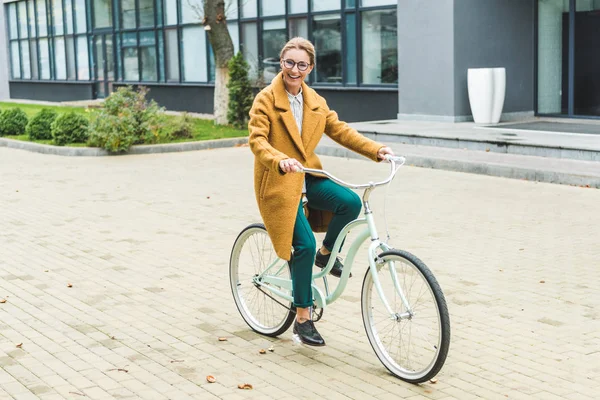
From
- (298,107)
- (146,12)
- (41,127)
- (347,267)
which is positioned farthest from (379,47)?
(347,267)

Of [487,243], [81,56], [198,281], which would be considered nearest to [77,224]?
[198,281]

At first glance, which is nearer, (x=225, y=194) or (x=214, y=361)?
(x=214, y=361)

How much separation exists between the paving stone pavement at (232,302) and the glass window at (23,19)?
1149 inches

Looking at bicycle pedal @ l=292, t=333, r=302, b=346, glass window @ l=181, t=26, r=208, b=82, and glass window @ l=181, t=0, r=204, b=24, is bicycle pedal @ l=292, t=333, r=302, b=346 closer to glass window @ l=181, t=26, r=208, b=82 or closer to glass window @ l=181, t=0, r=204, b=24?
glass window @ l=181, t=26, r=208, b=82

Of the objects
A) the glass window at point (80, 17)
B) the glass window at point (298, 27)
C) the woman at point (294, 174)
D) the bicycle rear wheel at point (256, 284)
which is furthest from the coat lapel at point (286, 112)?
the glass window at point (80, 17)

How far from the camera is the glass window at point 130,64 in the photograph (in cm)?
3084

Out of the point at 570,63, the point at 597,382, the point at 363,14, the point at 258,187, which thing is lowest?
Answer: the point at 597,382

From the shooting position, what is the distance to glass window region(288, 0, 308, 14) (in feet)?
74.9

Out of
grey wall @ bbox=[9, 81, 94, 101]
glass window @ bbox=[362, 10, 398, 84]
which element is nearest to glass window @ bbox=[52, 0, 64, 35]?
grey wall @ bbox=[9, 81, 94, 101]

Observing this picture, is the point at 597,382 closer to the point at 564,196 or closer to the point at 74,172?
the point at 564,196

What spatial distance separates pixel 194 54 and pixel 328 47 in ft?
21.8

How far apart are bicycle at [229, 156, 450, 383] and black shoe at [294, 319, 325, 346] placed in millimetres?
76

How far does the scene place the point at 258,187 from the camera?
5363 mm

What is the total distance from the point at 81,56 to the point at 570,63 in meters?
21.6
